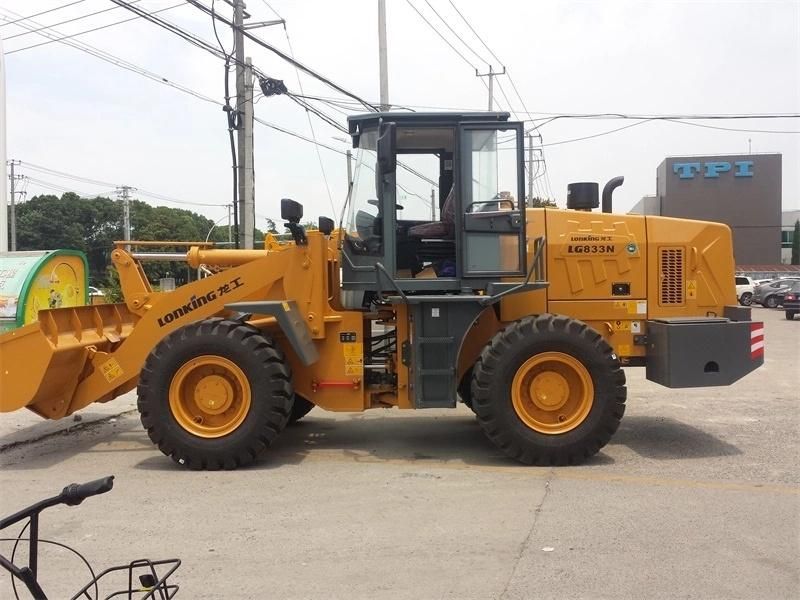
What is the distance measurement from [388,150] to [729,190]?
48.5 m

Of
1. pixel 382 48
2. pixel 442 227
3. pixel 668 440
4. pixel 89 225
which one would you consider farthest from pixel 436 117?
pixel 89 225

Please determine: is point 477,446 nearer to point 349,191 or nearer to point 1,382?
point 349,191

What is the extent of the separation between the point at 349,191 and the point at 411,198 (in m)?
0.64

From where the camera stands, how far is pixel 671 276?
21.9 ft

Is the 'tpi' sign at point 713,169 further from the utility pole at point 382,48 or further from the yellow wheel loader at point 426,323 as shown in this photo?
the yellow wheel loader at point 426,323

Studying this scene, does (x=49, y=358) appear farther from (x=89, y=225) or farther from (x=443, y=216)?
(x=89, y=225)

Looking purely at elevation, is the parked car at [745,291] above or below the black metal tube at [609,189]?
below

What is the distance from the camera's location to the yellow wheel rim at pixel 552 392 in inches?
233

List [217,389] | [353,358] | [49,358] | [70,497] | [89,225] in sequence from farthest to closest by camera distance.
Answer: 1. [89,225]
2. [353,358]
3. [217,389]
4. [49,358]
5. [70,497]

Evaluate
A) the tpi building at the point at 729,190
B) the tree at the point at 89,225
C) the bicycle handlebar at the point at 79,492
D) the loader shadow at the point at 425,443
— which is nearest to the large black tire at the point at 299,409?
the loader shadow at the point at 425,443

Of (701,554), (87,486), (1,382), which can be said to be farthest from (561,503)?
(1,382)

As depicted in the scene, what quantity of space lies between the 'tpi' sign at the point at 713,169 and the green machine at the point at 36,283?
45.5 metres

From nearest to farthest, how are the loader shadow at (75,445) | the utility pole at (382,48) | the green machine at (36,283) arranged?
the loader shadow at (75,445), the green machine at (36,283), the utility pole at (382,48)

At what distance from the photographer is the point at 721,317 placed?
6688mm
